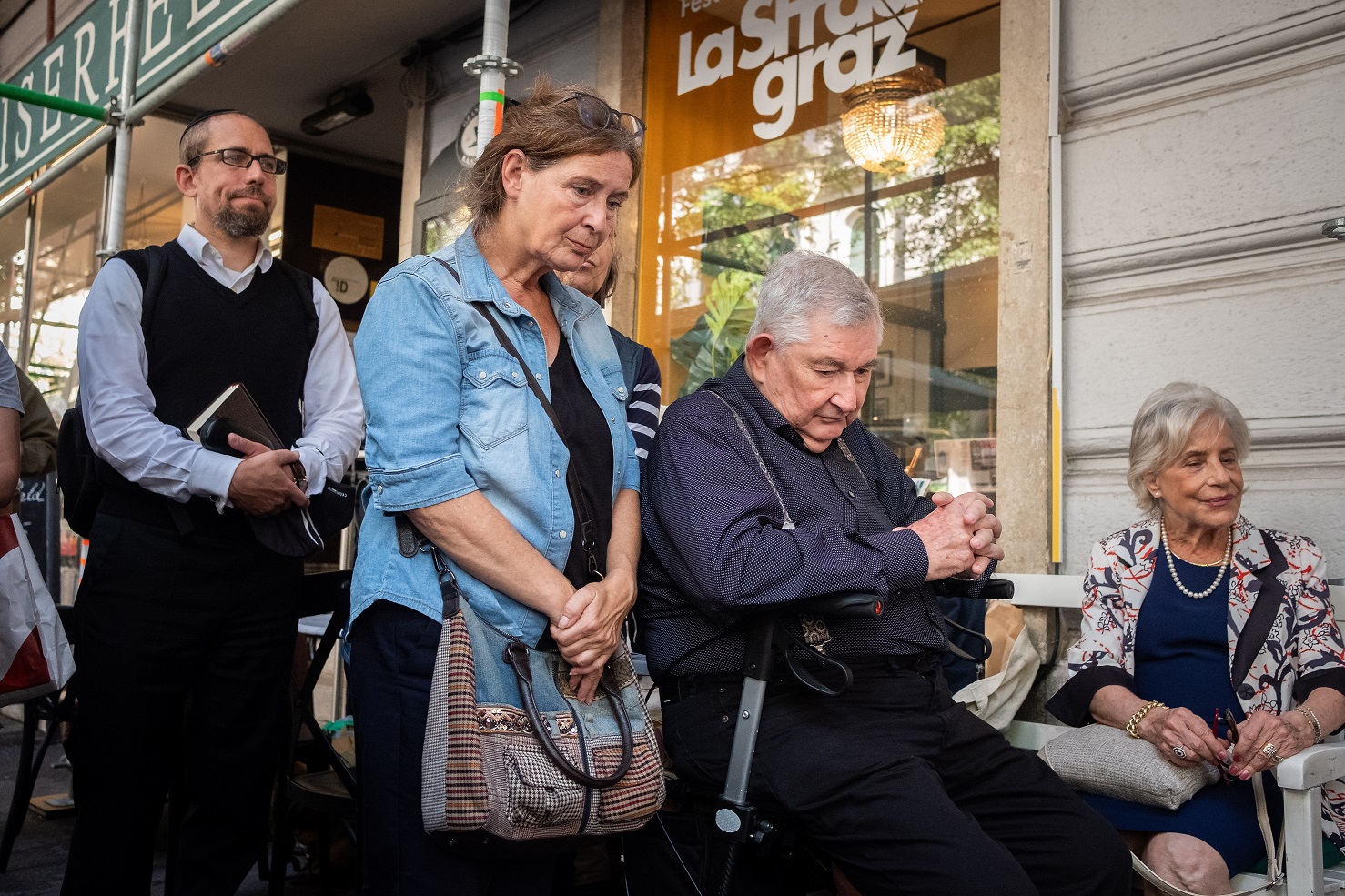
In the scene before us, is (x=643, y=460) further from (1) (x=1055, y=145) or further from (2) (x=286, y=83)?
(2) (x=286, y=83)

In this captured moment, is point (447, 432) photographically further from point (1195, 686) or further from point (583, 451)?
point (1195, 686)

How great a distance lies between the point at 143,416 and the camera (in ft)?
8.37

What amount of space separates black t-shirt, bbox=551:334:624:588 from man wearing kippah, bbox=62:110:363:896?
0.85 m

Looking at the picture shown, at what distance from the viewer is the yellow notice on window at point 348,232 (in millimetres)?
8352

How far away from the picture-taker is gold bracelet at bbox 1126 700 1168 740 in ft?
7.98

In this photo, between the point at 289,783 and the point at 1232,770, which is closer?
the point at 1232,770

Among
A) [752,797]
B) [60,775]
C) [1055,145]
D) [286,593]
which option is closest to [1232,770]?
[752,797]

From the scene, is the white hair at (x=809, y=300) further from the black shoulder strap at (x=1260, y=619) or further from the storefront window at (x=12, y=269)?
the storefront window at (x=12, y=269)

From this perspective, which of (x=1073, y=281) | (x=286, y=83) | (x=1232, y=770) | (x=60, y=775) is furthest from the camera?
(x=286, y=83)

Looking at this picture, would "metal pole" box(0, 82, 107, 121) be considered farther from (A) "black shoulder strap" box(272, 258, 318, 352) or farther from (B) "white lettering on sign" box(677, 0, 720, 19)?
(B) "white lettering on sign" box(677, 0, 720, 19)

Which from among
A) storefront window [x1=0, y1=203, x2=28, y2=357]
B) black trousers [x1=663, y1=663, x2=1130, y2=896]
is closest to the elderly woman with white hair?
black trousers [x1=663, y1=663, x2=1130, y2=896]

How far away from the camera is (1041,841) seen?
2115 mm

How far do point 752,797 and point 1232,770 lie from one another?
1.03 metres

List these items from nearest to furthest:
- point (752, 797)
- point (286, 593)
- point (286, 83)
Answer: point (752, 797) < point (286, 593) < point (286, 83)
